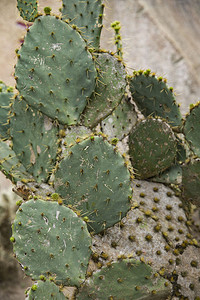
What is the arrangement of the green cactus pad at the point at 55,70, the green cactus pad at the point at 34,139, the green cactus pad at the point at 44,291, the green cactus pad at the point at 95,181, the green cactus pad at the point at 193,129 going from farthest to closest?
1. the green cactus pad at the point at 193,129
2. the green cactus pad at the point at 34,139
3. the green cactus pad at the point at 55,70
4. the green cactus pad at the point at 95,181
5. the green cactus pad at the point at 44,291

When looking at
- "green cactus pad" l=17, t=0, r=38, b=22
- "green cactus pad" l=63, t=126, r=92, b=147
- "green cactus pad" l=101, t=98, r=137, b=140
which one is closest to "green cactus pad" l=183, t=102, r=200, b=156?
"green cactus pad" l=101, t=98, r=137, b=140

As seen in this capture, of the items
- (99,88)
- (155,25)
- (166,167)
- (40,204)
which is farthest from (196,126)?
(155,25)

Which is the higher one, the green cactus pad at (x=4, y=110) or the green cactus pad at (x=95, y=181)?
the green cactus pad at (x=4, y=110)

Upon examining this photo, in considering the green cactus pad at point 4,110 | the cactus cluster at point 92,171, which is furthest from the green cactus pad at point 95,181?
the green cactus pad at point 4,110

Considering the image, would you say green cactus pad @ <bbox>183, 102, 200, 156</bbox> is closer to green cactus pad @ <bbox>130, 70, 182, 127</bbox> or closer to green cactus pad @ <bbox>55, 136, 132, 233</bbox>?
green cactus pad @ <bbox>130, 70, 182, 127</bbox>

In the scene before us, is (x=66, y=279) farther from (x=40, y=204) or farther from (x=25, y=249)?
(x=40, y=204)

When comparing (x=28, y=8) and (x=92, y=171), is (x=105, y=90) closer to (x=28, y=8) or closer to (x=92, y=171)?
(x=92, y=171)

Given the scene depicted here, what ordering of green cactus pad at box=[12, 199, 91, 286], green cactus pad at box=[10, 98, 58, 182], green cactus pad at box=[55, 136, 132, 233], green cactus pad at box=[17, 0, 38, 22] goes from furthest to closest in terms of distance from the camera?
1. green cactus pad at box=[17, 0, 38, 22]
2. green cactus pad at box=[10, 98, 58, 182]
3. green cactus pad at box=[55, 136, 132, 233]
4. green cactus pad at box=[12, 199, 91, 286]

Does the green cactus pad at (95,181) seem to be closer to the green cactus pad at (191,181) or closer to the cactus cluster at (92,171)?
the cactus cluster at (92,171)
